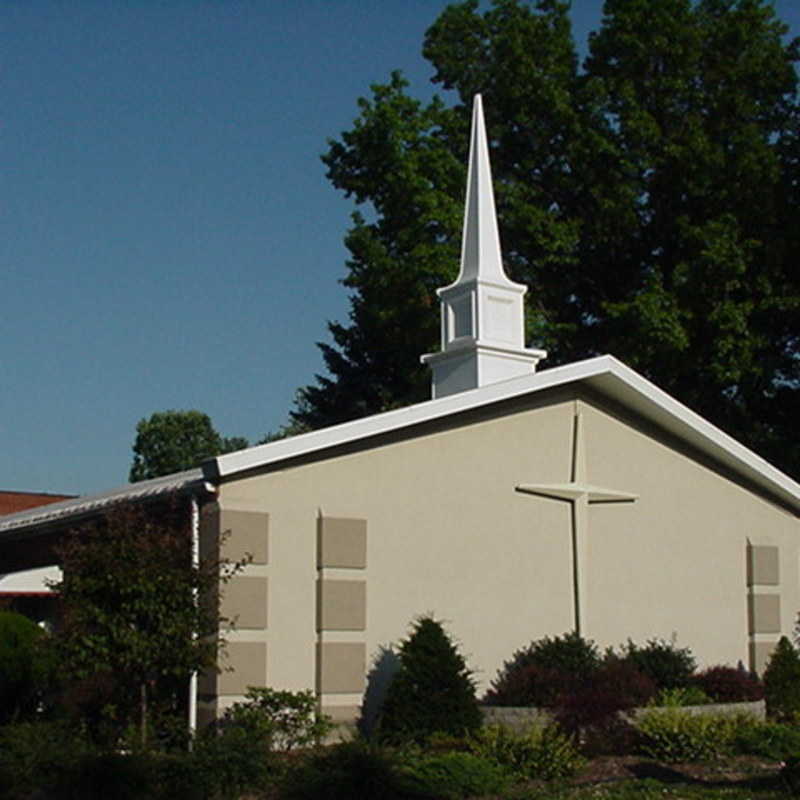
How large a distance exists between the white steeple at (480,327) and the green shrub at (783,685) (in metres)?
5.52

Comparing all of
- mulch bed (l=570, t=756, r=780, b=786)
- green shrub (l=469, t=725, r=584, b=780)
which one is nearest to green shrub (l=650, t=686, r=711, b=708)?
mulch bed (l=570, t=756, r=780, b=786)

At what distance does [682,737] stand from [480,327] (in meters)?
7.47

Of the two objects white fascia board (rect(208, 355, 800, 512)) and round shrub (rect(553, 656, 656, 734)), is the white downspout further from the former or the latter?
round shrub (rect(553, 656, 656, 734))

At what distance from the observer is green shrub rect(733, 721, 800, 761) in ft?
51.1

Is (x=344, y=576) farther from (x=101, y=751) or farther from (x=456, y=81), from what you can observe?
(x=456, y=81)

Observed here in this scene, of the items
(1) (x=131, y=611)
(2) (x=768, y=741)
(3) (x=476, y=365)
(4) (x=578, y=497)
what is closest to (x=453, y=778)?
(1) (x=131, y=611)

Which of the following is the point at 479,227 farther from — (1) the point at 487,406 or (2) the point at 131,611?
(2) the point at 131,611

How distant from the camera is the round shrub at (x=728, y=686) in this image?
18281 millimetres

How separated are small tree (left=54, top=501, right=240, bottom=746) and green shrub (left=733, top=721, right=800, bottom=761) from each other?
19.6ft

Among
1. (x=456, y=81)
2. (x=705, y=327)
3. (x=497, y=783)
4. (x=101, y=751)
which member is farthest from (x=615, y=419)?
(x=456, y=81)

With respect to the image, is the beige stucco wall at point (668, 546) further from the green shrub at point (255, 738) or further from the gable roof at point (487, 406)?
the green shrub at point (255, 738)

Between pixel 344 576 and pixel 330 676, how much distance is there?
1.19m

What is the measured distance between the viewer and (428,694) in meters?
16.3

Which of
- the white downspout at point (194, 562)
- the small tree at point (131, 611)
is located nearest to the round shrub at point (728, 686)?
the white downspout at point (194, 562)
